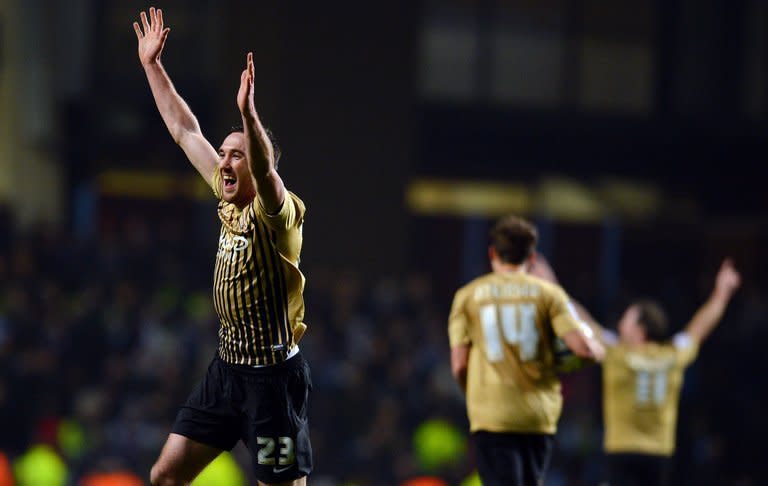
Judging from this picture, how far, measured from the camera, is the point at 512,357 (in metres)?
7.17

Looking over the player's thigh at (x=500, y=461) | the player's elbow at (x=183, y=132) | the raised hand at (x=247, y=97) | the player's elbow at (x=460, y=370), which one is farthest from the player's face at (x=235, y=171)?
the player's thigh at (x=500, y=461)

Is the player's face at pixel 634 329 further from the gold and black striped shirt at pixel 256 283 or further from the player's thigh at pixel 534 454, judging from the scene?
the gold and black striped shirt at pixel 256 283

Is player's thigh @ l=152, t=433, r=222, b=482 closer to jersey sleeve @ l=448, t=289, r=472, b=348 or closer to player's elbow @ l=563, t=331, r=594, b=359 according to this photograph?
jersey sleeve @ l=448, t=289, r=472, b=348

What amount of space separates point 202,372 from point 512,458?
7188mm

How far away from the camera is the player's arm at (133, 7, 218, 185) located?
20.8 ft

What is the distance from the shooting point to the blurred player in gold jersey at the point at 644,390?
934 centimetres

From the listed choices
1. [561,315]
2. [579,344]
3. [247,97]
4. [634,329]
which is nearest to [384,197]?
[634,329]

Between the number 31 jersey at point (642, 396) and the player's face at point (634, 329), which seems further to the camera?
the player's face at point (634, 329)

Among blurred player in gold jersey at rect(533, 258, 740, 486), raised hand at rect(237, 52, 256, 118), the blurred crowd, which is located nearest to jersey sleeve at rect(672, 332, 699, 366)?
blurred player in gold jersey at rect(533, 258, 740, 486)

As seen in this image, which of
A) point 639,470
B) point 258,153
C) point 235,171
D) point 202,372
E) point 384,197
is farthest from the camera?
point 384,197

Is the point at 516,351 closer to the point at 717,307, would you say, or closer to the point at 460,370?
the point at 460,370

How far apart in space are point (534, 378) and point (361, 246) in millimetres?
12881

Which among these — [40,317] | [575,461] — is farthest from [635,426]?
[40,317]

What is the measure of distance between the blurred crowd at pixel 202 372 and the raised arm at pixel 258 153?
717 cm
